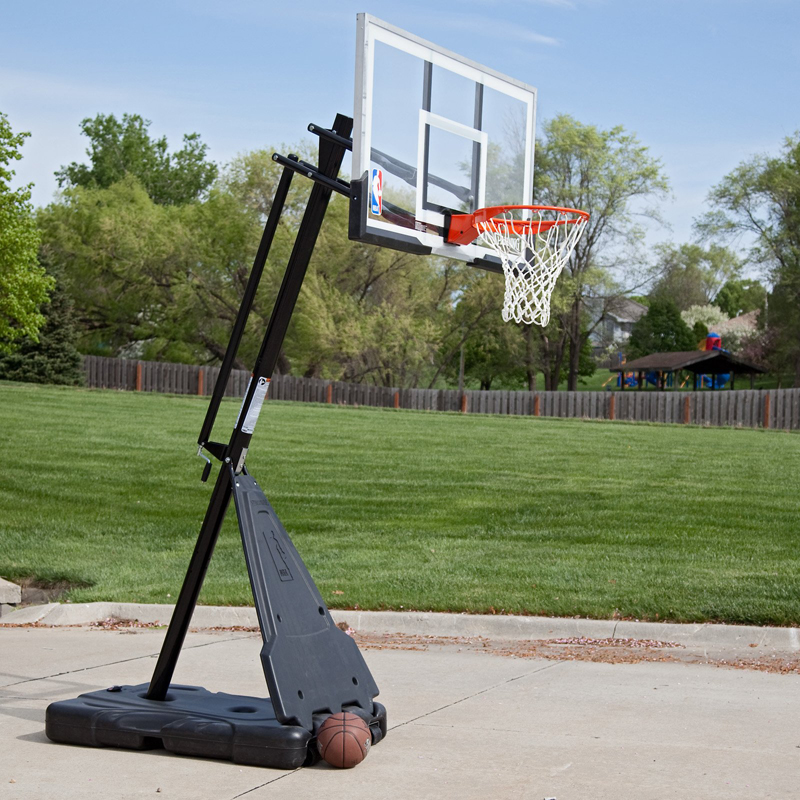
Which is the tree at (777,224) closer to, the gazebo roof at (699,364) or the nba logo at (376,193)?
the gazebo roof at (699,364)

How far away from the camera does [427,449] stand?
20.7 meters

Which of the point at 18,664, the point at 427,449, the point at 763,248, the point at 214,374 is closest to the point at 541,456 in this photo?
the point at 427,449

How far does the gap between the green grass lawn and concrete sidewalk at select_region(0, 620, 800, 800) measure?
155 cm

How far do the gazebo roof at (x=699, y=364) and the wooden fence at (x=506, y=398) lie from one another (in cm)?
1908

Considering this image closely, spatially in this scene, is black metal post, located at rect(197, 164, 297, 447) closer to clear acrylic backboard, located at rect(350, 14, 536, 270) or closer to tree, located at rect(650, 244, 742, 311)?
clear acrylic backboard, located at rect(350, 14, 536, 270)

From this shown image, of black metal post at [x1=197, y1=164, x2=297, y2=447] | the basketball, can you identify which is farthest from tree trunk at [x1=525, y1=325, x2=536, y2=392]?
the basketball

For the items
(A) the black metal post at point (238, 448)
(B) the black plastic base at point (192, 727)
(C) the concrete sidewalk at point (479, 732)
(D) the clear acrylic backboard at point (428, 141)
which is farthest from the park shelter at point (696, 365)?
(B) the black plastic base at point (192, 727)

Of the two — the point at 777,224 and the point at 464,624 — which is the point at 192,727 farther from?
the point at 777,224

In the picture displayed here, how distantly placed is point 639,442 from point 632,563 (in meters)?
13.8

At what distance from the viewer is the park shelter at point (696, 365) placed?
211ft

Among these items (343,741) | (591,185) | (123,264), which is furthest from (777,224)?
(343,741)

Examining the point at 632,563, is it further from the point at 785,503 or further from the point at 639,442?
the point at 639,442

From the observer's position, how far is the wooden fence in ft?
128

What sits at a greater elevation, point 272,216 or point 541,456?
point 272,216
